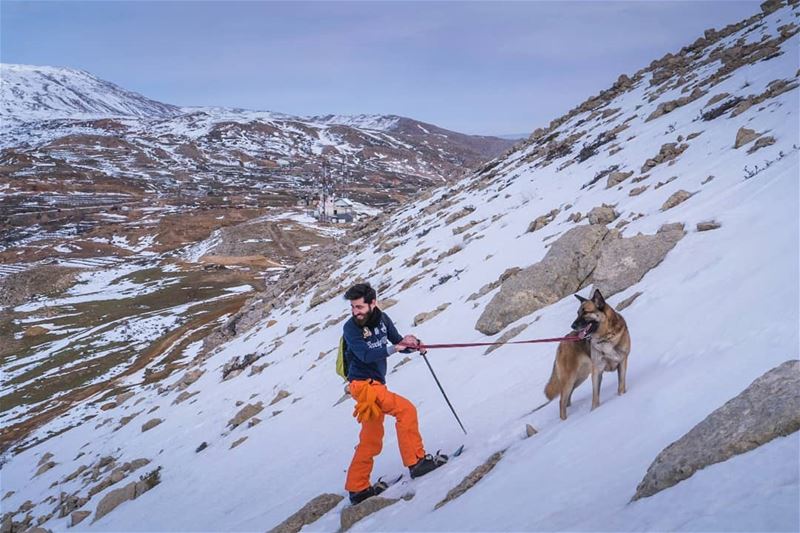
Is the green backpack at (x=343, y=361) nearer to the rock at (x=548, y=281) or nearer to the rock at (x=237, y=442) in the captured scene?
the rock at (x=548, y=281)

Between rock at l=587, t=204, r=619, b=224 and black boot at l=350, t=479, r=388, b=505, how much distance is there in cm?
790

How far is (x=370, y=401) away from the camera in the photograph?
5.48 m

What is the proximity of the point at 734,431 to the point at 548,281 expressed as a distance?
6.34m

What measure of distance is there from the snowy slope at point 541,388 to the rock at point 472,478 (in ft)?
0.42

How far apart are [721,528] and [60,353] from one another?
134ft

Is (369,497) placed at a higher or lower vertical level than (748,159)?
lower

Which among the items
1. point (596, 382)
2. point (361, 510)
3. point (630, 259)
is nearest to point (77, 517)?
point (361, 510)

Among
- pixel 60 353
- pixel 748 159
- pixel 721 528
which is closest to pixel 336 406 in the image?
pixel 721 528

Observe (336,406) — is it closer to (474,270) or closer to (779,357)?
(474,270)

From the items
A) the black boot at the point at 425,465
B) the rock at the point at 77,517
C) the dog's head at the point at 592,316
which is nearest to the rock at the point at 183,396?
the rock at the point at 77,517

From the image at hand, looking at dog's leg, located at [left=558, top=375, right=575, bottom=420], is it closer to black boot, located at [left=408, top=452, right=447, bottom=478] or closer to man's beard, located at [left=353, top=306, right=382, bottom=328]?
black boot, located at [left=408, top=452, right=447, bottom=478]

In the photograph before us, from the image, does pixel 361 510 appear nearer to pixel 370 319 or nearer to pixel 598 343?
pixel 370 319

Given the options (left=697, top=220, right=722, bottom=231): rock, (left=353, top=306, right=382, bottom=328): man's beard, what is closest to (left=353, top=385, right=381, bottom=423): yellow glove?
(left=353, top=306, right=382, bottom=328): man's beard

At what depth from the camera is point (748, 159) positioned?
10242mm
